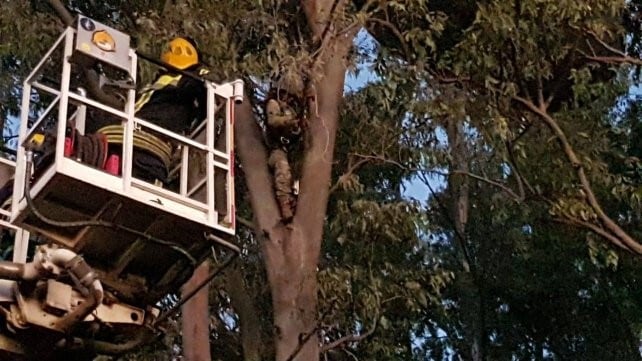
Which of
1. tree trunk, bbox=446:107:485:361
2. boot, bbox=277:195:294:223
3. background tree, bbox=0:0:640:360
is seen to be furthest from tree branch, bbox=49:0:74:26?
tree trunk, bbox=446:107:485:361

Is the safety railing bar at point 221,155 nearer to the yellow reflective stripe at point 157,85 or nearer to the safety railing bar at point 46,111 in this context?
the yellow reflective stripe at point 157,85

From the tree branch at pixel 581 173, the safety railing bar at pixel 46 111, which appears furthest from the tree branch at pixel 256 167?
the tree branch at pixel 581 173

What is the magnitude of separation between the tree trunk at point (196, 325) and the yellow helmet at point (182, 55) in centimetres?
331

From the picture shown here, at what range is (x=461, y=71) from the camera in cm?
980

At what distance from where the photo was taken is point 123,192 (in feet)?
19.0

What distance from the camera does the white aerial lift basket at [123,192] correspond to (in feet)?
19.1

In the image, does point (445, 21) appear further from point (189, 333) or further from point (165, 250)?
point (165, 250)

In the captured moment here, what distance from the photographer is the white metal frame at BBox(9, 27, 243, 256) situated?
5727mm

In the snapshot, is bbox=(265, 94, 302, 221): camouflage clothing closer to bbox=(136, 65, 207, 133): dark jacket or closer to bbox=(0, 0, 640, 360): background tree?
bbox=(0, 0, 640, 360): background tree

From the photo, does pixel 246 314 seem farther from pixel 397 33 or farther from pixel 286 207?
pixel 286 207

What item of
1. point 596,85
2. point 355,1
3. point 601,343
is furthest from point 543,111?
point 601,343

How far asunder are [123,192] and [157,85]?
1.02 metres

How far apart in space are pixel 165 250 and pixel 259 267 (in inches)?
237

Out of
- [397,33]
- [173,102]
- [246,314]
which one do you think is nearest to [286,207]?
[173,102]
